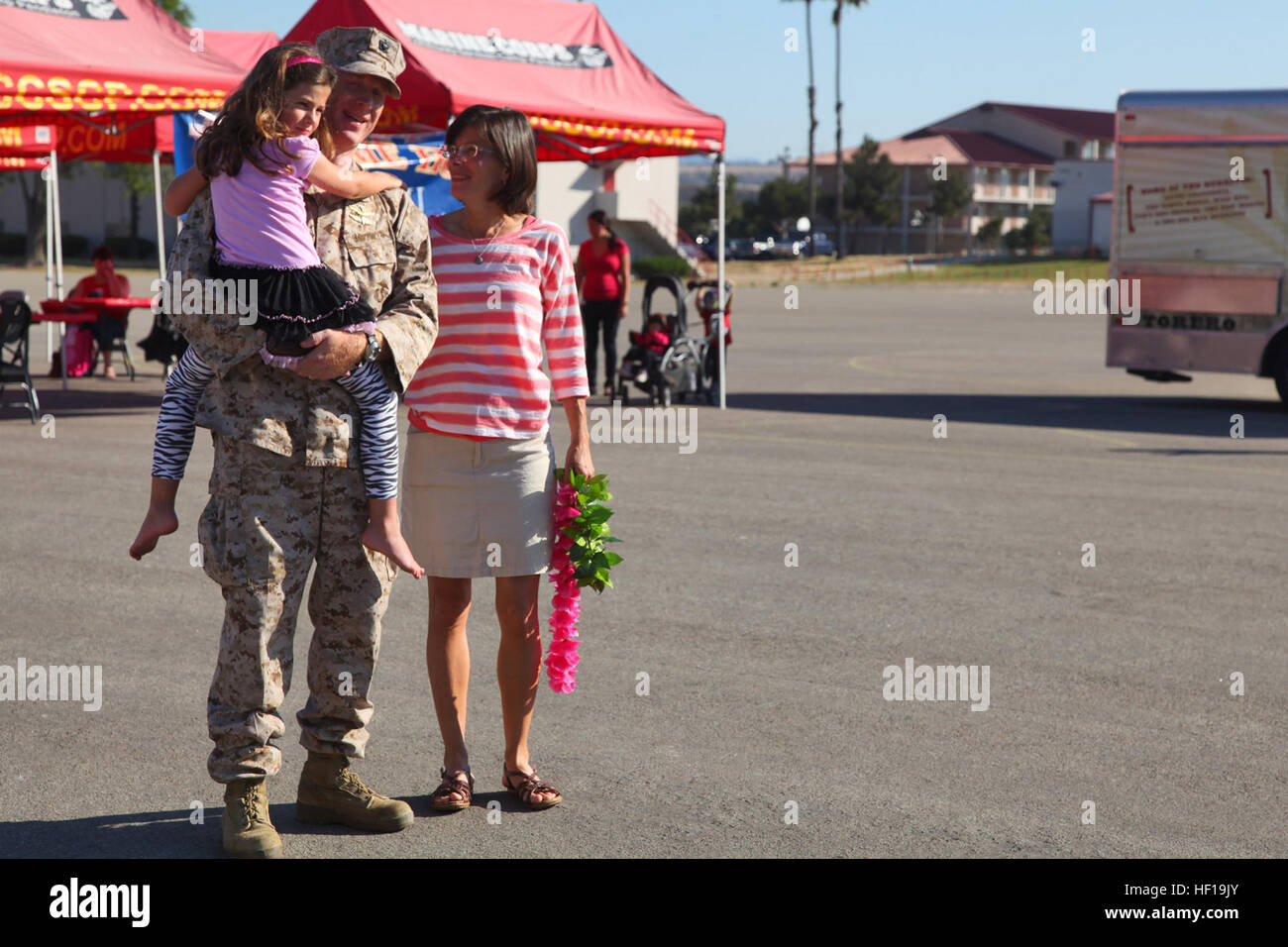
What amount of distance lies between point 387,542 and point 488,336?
0.72m

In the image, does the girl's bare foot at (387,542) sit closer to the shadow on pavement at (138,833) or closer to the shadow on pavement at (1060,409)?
the shadow on pavement at (138,833)

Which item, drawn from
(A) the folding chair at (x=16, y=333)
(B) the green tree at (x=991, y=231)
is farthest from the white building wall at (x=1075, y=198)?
(A) the folding chair at (x=16, y=333)

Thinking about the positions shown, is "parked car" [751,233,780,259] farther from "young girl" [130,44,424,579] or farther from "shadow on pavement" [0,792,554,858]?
"young girl" [130,44,424,579]

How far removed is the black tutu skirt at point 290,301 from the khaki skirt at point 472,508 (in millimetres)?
634

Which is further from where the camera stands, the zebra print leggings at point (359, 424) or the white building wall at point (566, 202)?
the white building wall at point (566, 202)

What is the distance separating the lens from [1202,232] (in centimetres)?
1652

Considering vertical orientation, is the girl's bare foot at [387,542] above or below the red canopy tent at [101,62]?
below

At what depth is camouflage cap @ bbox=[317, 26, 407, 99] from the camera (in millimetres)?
3855

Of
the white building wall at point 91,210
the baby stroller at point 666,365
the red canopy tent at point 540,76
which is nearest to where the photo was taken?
the red canopy tent at point 540,76

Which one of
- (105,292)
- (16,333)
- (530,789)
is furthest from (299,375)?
(105,292)

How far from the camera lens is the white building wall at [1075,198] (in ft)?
303

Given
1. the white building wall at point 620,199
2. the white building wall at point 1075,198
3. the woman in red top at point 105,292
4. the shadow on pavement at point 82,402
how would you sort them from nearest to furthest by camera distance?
the shadow on pavement at point 82,402 < the woman in red top at point 105,292 < the white building wall at point 620,199 < the white building wall at point 1075,198
